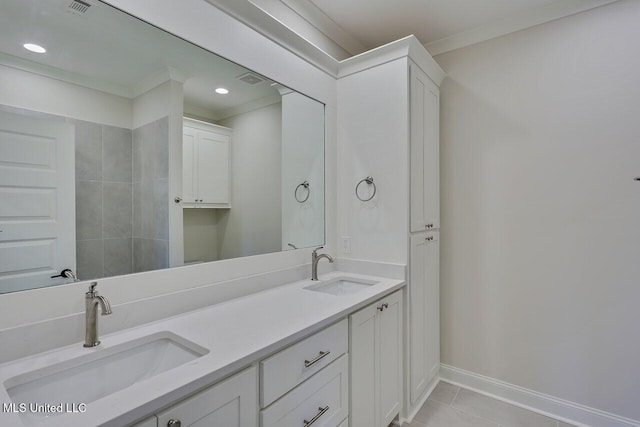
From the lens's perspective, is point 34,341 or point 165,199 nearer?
point 34,341

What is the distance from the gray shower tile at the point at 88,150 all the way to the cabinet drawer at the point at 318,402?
3.47 ft

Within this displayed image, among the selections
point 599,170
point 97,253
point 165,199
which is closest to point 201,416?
point 97,253

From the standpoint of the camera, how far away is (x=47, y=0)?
1.03 m

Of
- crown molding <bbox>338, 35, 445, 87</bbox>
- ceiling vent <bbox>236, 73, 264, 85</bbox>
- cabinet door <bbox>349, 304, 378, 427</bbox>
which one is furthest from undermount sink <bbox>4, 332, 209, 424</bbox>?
crown molding <bbox>338, 35, 445, 87</bbox>

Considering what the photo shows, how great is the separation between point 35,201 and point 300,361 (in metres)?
1.07

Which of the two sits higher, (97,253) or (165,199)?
(165,199)

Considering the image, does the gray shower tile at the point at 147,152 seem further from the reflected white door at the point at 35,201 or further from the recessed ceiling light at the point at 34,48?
the recessed ceiling light at the point at 34,48

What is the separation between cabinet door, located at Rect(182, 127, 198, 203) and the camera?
143 centimetres

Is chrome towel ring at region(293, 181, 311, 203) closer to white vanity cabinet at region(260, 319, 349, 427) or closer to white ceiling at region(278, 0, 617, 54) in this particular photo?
white vanity cabinet at region(260, 319, 349, 427)

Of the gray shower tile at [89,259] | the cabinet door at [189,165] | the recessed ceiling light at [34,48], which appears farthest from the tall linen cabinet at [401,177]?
the recessed ceiling light at [34,48]

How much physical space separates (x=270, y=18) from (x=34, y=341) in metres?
1.73

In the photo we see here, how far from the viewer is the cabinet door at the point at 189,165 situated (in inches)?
56.2

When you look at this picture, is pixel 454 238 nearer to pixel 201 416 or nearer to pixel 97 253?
pixel 201 416

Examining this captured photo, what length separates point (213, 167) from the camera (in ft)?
5.17
